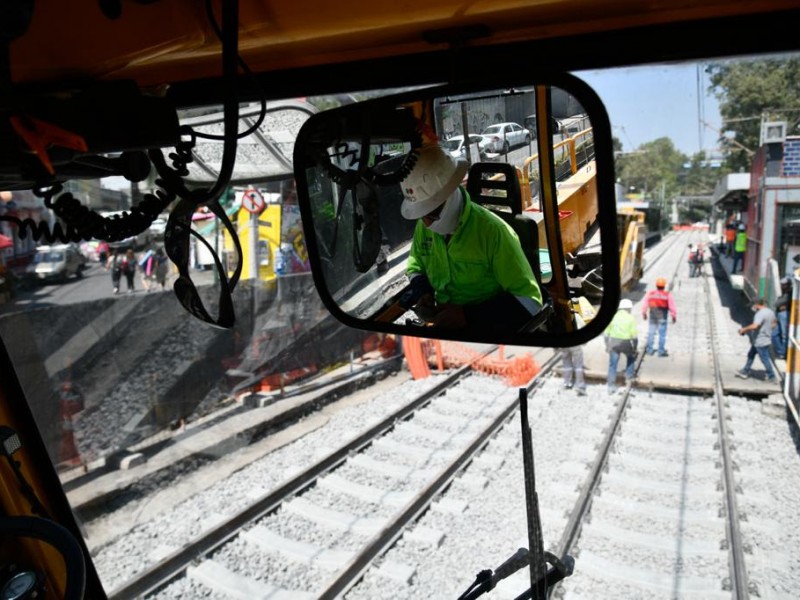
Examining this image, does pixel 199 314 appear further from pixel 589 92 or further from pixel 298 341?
pixel 298 341

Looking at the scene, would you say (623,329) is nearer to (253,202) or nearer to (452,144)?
(253,202)

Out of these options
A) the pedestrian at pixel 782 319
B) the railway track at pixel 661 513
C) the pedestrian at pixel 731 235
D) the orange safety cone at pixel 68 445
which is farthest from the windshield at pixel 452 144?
the pedestrian at pixel 731 235

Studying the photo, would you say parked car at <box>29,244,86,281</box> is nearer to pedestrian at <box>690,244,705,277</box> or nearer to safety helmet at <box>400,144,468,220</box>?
safety helmet at <box>400,144,468,220</box>

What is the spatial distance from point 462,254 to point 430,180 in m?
0.19

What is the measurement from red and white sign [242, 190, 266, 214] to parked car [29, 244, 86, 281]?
3.40m

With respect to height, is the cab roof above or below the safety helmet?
above

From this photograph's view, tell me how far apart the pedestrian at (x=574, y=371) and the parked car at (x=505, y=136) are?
10051mm

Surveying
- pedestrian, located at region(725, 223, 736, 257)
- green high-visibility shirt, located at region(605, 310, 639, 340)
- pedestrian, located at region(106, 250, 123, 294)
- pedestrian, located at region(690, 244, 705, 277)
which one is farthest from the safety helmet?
pedestrian, located at region(690, 244, 705, 277)

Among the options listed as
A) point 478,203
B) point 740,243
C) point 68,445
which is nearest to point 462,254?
point 478,203

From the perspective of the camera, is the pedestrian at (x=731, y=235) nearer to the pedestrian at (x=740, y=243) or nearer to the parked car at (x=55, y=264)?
the pedestrian at (x=740, y=243)

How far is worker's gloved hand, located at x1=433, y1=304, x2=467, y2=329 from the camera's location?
1.64 m

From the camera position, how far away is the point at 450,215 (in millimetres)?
1461

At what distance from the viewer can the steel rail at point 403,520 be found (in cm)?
555

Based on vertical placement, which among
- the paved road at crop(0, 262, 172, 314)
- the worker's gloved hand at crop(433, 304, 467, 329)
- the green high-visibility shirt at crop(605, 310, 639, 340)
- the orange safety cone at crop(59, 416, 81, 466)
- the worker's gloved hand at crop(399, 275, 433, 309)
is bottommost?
the orange safety cone at crop(59, 416, 81, 466)
